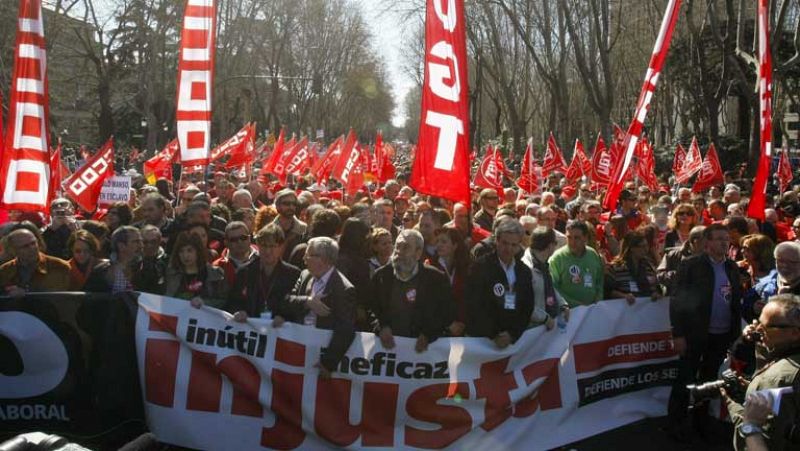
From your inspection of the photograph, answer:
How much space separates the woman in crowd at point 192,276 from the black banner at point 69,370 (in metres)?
0.53

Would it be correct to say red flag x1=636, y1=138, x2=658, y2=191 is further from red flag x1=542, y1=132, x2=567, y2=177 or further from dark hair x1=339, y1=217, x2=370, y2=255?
dark hair x1=339, y1=217, x2=370, y2=255

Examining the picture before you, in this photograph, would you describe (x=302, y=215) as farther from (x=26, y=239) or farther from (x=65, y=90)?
(x=65, y=90)

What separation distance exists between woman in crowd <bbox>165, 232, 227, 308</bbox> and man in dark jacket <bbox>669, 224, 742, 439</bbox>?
3.31 meters

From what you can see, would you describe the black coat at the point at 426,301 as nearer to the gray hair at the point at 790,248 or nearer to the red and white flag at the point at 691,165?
the gray hair at the point at 790,248

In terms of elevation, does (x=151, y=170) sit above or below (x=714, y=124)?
below

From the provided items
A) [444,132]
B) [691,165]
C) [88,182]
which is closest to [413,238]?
[444,132]

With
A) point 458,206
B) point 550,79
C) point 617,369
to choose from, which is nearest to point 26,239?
point 458,206

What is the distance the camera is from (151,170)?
17328 mm

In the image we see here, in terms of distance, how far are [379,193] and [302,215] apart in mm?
4839

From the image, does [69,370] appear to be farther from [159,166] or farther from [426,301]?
[159,166]

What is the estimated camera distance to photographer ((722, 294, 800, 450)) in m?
3.24

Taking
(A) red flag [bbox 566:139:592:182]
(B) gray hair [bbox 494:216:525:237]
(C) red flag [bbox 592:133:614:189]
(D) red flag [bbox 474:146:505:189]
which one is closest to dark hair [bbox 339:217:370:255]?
(B) gray hair [bbox 494:216:525:237]

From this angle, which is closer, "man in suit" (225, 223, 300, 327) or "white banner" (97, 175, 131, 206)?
"man in suit" (225, 223, 300, 327)

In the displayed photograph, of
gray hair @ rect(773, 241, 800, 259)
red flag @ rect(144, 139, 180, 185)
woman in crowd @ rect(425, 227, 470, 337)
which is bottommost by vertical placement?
woman in crowd @ rect(425, 227, 470, 337)
